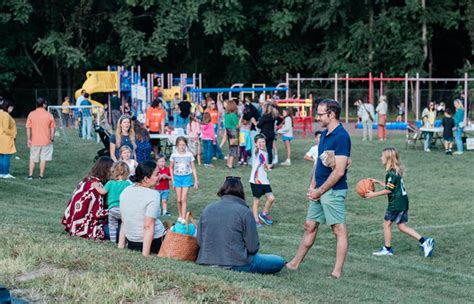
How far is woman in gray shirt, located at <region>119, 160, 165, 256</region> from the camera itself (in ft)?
35.4

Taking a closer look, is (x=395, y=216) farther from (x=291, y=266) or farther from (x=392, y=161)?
(x=291, y=266)

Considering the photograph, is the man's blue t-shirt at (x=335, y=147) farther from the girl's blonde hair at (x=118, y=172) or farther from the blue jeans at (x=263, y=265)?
the girl's blonde hair at (x=118, y=172)

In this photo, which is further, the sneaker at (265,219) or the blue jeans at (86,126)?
the blue jeans at (86,126)

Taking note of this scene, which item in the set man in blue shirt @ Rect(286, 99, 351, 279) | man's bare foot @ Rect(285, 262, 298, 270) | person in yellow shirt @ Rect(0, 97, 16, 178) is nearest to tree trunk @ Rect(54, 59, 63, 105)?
person in yellow shirt @ Rect(0, 97, 16, 178)

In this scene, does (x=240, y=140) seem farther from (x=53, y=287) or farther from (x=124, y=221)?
(x=53, y=287)

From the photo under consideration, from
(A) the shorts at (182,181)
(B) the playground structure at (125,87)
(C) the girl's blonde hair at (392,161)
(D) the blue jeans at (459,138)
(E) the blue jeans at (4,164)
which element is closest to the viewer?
(C) the girl's blonde hair at (392,161)

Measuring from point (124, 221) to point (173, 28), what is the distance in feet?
137

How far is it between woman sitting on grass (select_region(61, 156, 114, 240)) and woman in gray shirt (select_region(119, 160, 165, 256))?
744 millimetres

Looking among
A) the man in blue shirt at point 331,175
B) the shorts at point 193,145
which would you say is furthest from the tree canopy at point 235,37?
the man in blue shirt at point 331,175

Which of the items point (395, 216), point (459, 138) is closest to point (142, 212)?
point (395, 216)

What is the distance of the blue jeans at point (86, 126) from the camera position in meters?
34.2

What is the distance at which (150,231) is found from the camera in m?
10.8

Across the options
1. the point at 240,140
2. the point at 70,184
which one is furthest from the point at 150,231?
the point at 240,140

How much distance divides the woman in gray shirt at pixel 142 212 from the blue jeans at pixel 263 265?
116cm
